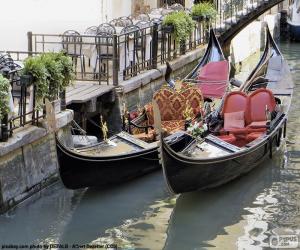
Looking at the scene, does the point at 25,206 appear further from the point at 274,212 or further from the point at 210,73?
the point at 210,73

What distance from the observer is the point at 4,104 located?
19.6 feet

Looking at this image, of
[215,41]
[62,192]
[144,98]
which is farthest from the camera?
[215,41]

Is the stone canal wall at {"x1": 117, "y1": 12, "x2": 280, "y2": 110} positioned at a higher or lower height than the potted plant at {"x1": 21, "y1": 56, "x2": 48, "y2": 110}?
lower

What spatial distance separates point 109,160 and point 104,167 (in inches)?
3.1

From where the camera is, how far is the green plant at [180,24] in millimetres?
11153

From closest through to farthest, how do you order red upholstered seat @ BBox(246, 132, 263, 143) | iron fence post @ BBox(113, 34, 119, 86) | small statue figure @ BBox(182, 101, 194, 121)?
red upholstered seat @ BBox(246, 132, 263, 143)
small statue figure @ BBox(182, 101, 194, 121)
iron fence post @ BBox(113, 34, 119, 86)

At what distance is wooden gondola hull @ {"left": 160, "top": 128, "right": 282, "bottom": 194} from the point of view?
627 cm

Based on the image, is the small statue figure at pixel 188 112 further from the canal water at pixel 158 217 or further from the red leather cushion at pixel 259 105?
the canal water at pixel 158 217

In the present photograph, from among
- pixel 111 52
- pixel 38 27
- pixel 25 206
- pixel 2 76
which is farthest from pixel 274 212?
pixel 38 27

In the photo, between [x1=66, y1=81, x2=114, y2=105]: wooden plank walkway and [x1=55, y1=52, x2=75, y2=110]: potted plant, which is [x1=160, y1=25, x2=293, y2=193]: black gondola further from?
[x1=66, y1=81, x2=114, y2=105]: wooden plank walkway

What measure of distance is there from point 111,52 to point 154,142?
2.04m

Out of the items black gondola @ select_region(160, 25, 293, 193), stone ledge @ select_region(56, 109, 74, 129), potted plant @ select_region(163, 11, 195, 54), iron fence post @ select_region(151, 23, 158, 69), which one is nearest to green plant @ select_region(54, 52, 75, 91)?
stone ledge @ select_region(56, 109, 74, 129)

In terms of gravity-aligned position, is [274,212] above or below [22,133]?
below

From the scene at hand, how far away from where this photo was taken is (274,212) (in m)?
6.60
